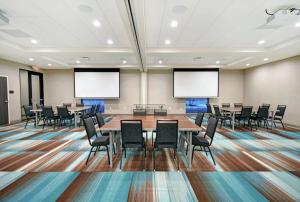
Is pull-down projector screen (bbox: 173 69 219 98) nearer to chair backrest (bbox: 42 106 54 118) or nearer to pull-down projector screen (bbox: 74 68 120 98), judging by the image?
pull-down projector screen (bbox: 74 68 120 98)

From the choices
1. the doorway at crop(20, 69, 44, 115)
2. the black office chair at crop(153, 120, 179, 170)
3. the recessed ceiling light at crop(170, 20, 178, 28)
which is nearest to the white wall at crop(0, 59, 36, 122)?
the doorway at crop(20, 69, 44, 115)

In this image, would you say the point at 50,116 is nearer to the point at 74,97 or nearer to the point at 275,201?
the point at 74,97

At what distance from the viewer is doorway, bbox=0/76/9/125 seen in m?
7.01

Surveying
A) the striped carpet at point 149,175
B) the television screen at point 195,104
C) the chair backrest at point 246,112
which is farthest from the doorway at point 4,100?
the chair backrest at point 246,112

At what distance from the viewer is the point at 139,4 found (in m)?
2.65

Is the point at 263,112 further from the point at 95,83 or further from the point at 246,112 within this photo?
the point at 95,83

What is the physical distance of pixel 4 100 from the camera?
7.17 m

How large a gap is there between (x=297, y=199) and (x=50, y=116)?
723cm

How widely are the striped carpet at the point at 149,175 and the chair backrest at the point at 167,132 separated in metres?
0.54

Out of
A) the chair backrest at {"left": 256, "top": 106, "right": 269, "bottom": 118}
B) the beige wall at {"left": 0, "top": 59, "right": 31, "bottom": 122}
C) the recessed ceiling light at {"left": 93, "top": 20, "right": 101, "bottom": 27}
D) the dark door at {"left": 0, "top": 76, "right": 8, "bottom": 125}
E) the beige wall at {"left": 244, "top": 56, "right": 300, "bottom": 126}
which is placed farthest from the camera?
the beige wall at {"left": 0, "top": 59, "right": 31, "bottom": 122}

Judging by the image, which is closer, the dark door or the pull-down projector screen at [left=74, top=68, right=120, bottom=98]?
the dark door

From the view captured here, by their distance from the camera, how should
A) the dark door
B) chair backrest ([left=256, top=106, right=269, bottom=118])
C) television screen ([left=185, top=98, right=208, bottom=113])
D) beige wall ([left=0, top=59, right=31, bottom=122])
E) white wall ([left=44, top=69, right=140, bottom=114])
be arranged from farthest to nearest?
television screen ([left=185, top=98, right=208, bottom=113]) → white wall ([left=44, top=69, right=140, bottom=114]) → beige wall ([left=0, top=59, right=31, bottom=122]) → the dark door → chair backrest ([left=256, top=106, right=269, bottom=118])

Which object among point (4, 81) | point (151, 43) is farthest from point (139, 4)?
point (4, 81)

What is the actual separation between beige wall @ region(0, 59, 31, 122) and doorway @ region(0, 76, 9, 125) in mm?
237
